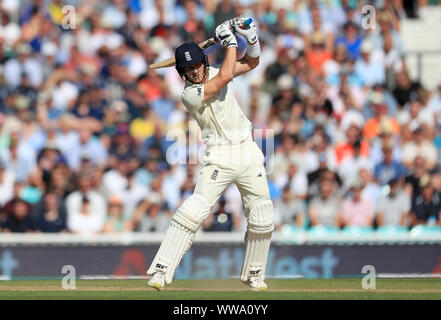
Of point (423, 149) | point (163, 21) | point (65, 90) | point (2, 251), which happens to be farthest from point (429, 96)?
point (2, 251)

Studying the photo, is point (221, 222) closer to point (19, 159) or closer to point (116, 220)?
point (116, 220)

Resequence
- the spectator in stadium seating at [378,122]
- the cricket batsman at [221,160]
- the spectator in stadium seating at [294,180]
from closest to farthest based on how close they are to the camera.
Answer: the cricket batsman at [221,160]
the spectator in stadium seating at [294,180]
the spectator in stadium seating at [378,122]

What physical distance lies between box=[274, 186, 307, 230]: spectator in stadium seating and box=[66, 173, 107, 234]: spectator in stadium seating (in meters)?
2.09

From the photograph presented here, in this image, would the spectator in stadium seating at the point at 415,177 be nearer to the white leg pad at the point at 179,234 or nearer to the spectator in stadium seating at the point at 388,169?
the spectator in stadium seating at the point at 388,169

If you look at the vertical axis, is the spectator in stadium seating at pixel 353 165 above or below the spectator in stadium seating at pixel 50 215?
above

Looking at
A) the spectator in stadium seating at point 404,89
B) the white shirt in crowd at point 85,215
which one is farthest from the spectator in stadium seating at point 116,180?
the spectator in stadium seating at point 404,89

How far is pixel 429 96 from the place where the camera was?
16.8m

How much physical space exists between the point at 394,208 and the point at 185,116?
336 cm

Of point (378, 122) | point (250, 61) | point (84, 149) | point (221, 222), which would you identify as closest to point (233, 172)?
point (250, 61)

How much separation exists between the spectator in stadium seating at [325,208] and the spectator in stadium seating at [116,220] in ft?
7.16

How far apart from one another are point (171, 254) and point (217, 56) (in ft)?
23.4

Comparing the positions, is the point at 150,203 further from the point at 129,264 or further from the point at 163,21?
the point at 163,21

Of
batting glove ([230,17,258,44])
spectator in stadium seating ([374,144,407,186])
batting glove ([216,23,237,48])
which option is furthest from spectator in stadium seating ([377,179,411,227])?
batting glove ([216,23,237,48])

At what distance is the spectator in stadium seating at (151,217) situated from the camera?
1383cm
